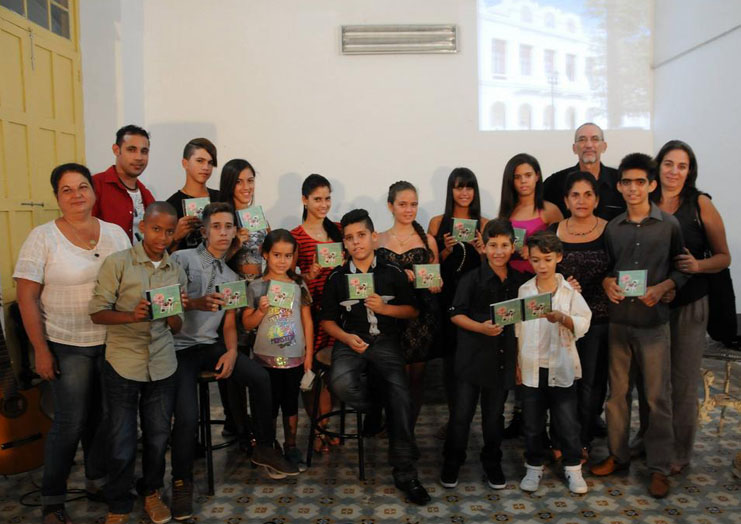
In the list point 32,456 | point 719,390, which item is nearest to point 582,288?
point 719,390

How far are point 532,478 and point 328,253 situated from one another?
1575 millimetres

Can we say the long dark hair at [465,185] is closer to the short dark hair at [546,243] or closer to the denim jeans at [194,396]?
the short dark hair at [546,243]

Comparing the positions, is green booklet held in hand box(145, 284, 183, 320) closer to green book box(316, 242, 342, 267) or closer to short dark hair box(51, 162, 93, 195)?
short dark hair box(51, 162, 93, 195)

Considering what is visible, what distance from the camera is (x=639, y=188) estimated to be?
2.79 metres

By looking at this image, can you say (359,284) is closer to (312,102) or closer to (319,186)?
(319,186)

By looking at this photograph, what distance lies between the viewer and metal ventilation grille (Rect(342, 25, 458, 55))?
201 inches

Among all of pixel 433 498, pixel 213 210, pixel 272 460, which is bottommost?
pixel 433 498

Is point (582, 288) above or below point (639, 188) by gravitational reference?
below

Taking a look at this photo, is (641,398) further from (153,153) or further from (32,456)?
(153,153)

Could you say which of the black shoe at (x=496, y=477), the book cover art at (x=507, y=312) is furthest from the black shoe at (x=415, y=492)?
the book cover art at (x=507, y=312)

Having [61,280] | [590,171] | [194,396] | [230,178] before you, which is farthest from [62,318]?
[590,171]

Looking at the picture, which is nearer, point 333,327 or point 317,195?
point 333,327

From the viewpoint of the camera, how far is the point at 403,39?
511 cm

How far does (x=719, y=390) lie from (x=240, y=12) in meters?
5.02
